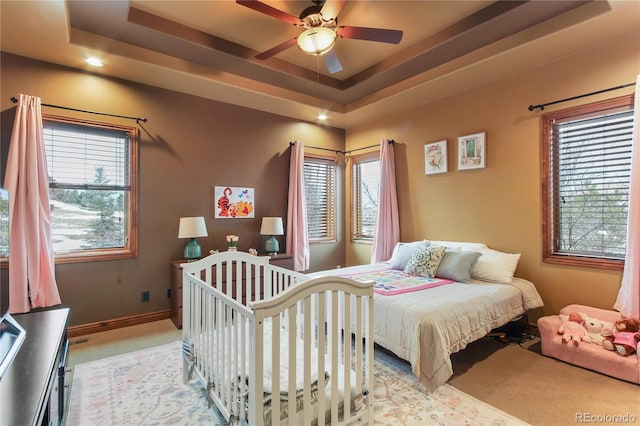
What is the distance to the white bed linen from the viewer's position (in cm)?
205

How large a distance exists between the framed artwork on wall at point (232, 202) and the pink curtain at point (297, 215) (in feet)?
1.88

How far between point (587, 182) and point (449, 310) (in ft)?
6.45

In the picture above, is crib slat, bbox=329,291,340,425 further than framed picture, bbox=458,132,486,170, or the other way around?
framed picture, bbox=458,132,486,170

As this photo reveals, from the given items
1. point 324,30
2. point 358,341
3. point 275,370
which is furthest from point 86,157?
point 358,341

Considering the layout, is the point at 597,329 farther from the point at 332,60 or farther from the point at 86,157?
the point at 86,157

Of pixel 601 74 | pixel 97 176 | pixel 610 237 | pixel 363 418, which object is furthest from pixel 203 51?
pixel 610 237

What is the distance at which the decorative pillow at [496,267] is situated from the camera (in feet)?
9.80

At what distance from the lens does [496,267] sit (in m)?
3.05

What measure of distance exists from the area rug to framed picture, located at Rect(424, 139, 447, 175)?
246cm

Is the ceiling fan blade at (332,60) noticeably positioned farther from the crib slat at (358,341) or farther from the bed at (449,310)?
the crib slat at (358,341)

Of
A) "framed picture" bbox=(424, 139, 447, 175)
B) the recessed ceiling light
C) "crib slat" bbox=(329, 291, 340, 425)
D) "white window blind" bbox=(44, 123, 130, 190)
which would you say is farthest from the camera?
"framed picture" bbox=(424, 139, 447, 175)

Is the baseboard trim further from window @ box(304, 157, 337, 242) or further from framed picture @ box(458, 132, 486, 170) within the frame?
framed picture @ box(458, 132, 486, 170)

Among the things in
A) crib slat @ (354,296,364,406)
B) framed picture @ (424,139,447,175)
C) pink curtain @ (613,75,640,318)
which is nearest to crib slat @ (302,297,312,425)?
crib slat @ (354,296,364,406)

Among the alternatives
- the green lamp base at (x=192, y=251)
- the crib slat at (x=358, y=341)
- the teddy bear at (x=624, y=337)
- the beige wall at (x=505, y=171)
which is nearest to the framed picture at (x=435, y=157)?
the beige wall at (x=505, y=171)
